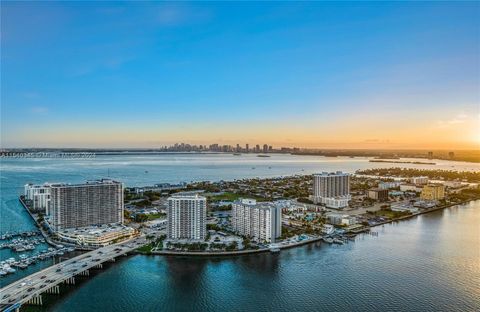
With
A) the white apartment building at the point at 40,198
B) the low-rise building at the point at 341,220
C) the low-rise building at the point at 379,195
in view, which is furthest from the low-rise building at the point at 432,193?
the white apartment building at the point at 40,198

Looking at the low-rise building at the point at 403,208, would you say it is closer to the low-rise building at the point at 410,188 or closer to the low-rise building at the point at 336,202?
the low-rise building at the point at 336,202

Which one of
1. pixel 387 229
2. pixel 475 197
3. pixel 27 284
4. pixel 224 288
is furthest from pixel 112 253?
pixel 475 197

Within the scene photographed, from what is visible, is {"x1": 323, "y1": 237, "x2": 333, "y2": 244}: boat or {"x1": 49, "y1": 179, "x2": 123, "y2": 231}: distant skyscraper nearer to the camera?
{"x1": 323, "y1": 237, "x2": 333, "y2": 244}: boat

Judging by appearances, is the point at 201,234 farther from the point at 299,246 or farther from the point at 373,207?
the point at 373,207

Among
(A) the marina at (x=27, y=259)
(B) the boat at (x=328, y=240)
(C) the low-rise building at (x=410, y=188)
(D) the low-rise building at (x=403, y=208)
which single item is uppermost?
(C) the low-rise building at (x=410, y=188)

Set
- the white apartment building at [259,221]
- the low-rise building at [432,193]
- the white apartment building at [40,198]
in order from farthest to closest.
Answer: the low-rise building at [432,193] < the white apartment building at [40,198] < the white apartment building at [259,221]

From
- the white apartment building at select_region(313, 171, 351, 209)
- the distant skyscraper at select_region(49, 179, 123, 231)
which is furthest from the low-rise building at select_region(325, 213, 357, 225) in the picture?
the distant skyscraper at select_region(49, 179, 123, 231)

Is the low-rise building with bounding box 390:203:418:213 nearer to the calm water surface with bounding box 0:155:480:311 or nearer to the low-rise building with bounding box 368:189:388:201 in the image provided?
the low-rise building with bounding box 368:189:388:201
